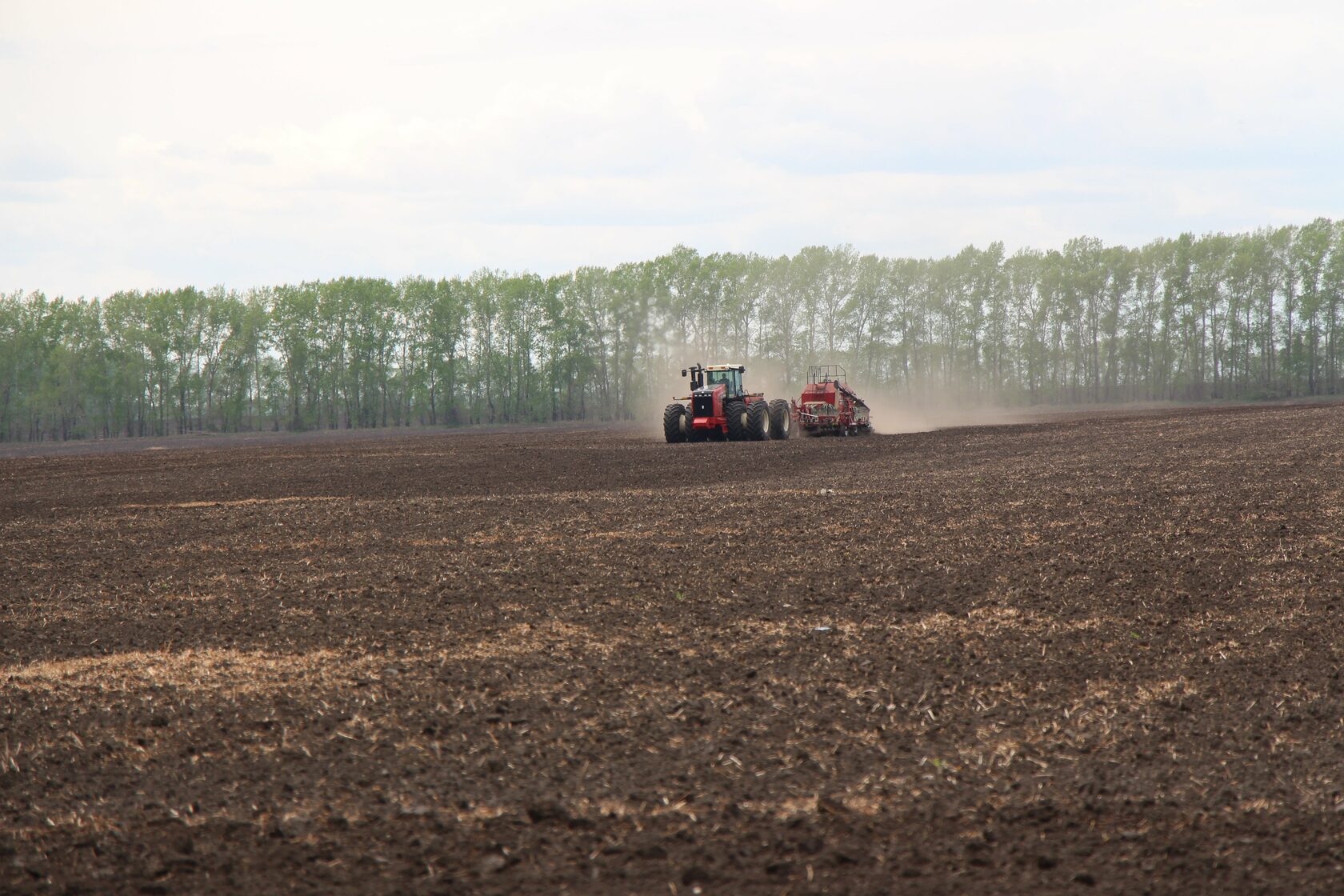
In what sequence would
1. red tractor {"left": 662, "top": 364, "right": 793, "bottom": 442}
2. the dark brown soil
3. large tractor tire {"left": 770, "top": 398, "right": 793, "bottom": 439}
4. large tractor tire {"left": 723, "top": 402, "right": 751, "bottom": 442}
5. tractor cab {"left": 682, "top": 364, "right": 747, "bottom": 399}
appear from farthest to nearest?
large tractor tire {"left": 770, "top": 398, "right": 793, "bottom": 439} < tractor cab {"left": 682, "top": 364, "right": 747, "bottom": 399} < red tractor {"left": 662, "top": 364, "right": 793, "bottom": 442} < large tractor tire {"left": 723, "top": 402, "right": 751, "bottom": 442} < the dark brown soil

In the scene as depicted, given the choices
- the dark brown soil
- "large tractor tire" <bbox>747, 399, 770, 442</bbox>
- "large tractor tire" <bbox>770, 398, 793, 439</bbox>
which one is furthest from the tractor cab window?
the dark brown soil

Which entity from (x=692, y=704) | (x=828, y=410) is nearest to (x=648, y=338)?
(x=828, y=410)

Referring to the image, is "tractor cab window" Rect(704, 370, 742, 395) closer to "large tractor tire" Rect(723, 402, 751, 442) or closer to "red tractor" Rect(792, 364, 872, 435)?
"large tractor tire" Rect(723, 402, 751, 442)

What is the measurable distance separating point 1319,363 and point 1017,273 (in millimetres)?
21870

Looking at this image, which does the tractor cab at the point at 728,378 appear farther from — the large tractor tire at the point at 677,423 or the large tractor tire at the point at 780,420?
the large tractor tire at the point at 677,423

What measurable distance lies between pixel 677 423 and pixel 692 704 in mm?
26461

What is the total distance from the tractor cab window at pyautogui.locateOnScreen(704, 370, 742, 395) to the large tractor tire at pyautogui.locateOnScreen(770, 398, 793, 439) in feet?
3.79

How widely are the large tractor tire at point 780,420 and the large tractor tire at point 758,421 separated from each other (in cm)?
51

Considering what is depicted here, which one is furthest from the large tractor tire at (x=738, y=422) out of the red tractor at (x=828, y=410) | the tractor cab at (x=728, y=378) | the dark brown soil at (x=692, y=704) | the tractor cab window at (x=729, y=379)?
the dark brown soil at (x=692, y=704)

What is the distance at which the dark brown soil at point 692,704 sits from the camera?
4.94 metres

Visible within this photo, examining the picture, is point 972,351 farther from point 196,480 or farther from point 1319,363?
point 196,480

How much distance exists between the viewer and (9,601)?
1095 cm

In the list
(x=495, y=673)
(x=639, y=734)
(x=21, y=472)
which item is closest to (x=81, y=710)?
(x=495, y=673)

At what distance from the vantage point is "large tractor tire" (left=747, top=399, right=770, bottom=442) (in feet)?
108
